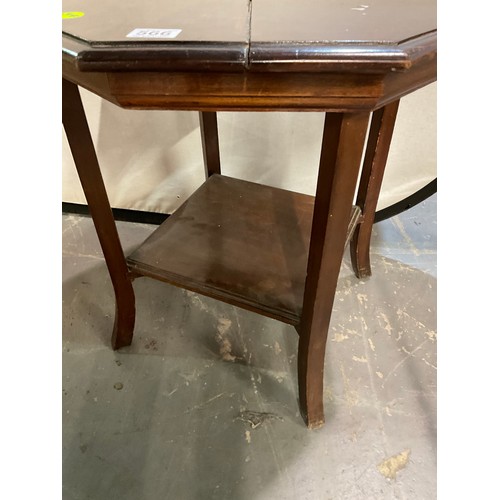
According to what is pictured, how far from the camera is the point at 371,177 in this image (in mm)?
1011

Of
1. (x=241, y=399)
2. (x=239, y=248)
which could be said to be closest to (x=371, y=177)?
(x=239, y=248)

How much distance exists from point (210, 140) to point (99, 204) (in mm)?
438

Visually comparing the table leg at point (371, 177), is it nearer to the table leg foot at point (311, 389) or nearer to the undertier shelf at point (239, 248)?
the undertier shelf at point (239, 248)

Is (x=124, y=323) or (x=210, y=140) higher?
(x=210, y=140)

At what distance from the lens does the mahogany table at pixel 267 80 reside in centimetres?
41

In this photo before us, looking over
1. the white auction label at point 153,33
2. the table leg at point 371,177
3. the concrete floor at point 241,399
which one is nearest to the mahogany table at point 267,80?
the white auction label at point 153,33

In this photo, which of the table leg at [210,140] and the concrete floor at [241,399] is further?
the table leg at [210,140]

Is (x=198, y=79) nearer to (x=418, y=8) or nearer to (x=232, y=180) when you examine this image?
(x=418, y=8)

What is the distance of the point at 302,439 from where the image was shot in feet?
2.81

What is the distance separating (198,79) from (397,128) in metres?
0.97

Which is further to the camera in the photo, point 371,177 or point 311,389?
point 371,177

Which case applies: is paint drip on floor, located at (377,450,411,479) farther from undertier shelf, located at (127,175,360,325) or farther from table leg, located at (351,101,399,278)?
table leg, located at (351,101,399,278)

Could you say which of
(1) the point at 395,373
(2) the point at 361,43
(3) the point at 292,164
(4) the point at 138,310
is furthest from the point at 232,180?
(2) the point at 361,43

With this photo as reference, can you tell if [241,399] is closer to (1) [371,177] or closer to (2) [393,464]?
(2) [393,464]
